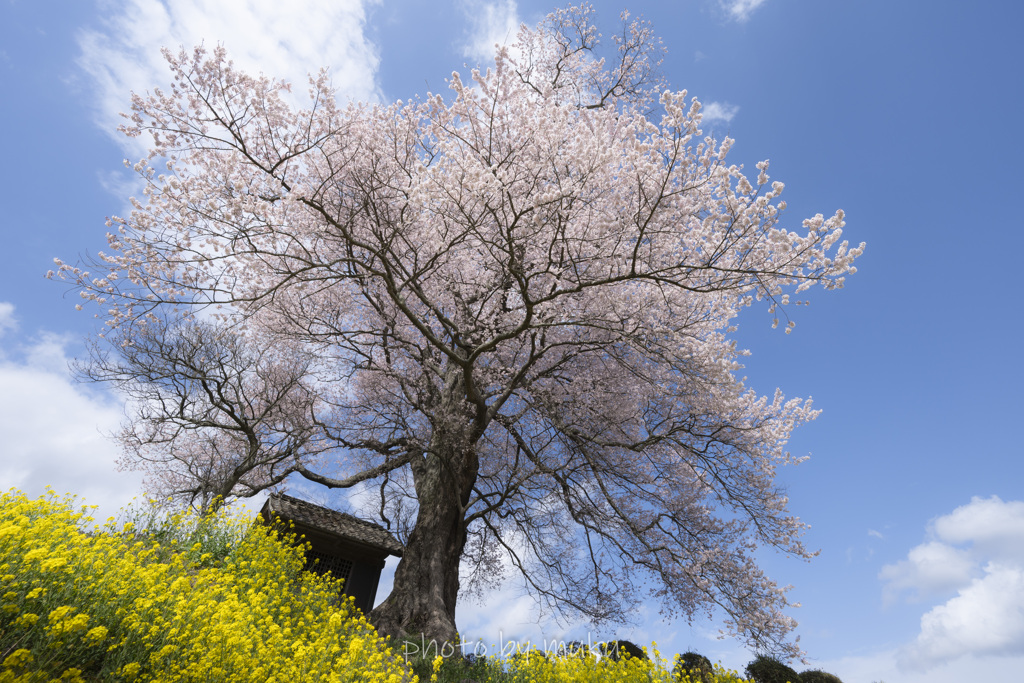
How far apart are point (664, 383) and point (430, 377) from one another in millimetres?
4775

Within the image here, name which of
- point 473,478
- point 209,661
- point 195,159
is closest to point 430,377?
point 473,478

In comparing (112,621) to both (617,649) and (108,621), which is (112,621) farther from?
(617,649)

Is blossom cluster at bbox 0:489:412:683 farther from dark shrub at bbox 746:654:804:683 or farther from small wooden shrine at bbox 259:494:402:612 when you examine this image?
dark shrub at bbox 746:654:804:683

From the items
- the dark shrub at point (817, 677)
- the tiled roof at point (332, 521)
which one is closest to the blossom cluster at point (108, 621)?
the tiled roof at point (332, 521)

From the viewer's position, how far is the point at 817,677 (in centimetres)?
1051

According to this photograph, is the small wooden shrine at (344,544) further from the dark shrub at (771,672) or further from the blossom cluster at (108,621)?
the dark shrub at (771,672)

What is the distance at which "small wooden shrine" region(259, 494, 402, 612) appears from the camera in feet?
42.2

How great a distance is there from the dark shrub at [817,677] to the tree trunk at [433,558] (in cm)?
681

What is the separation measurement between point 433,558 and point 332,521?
14.4 feet

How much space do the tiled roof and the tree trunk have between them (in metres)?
3.03

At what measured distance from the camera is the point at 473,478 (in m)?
11.1

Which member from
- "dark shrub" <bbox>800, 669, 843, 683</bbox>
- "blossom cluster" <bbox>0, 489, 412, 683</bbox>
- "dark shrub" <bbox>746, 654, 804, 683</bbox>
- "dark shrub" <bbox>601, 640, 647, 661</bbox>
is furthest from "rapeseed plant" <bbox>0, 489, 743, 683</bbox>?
"dark shrub" <bbox>800, 669, 843, 683</bbox>

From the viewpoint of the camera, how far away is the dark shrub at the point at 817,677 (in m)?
10.4

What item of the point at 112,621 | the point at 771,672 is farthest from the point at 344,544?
the point at 112,621
